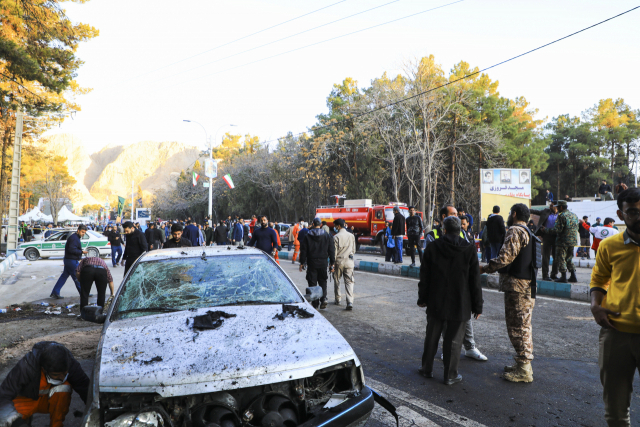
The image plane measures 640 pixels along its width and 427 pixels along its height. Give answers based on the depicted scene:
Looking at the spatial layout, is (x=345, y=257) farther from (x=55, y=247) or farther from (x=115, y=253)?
(x=55, y=247)

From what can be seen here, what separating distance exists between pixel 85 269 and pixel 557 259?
9.98 m

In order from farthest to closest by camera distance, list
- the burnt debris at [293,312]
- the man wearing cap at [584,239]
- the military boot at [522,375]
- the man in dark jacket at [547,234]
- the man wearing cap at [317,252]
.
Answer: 1. the man wearing cap at [584,239]
2. the man in dark jacket at [547,234]
3. the man wearing cap at [317,252]
4. the military boot at [522,375]
5. the burnt debris at [293,312]

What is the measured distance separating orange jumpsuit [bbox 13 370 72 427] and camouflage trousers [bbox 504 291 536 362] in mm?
4018

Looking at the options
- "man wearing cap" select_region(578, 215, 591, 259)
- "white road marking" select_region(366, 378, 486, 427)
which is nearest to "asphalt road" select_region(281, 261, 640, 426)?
"white road marking" select_region(366, 378, 486, 427)

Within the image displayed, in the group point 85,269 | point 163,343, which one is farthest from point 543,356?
point 85,269

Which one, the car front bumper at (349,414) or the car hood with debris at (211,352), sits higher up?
the car hood with debris at (211,352)

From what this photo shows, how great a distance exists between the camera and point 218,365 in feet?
8.29

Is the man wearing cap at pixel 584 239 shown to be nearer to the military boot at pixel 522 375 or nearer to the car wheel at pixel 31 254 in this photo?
the military boot at pixel 522 375

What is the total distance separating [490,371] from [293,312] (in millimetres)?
2622

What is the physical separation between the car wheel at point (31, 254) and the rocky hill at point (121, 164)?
494 feet

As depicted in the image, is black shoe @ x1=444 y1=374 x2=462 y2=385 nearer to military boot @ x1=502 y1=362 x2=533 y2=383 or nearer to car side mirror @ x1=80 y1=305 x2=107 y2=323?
military boot @ x1=502 y1=362 x2=533 y2=383

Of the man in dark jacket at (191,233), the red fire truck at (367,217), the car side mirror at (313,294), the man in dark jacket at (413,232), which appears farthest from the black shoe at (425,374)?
the red fire truck at (367,217)

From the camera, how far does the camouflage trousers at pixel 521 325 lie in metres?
4.37

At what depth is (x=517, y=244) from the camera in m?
4.40
